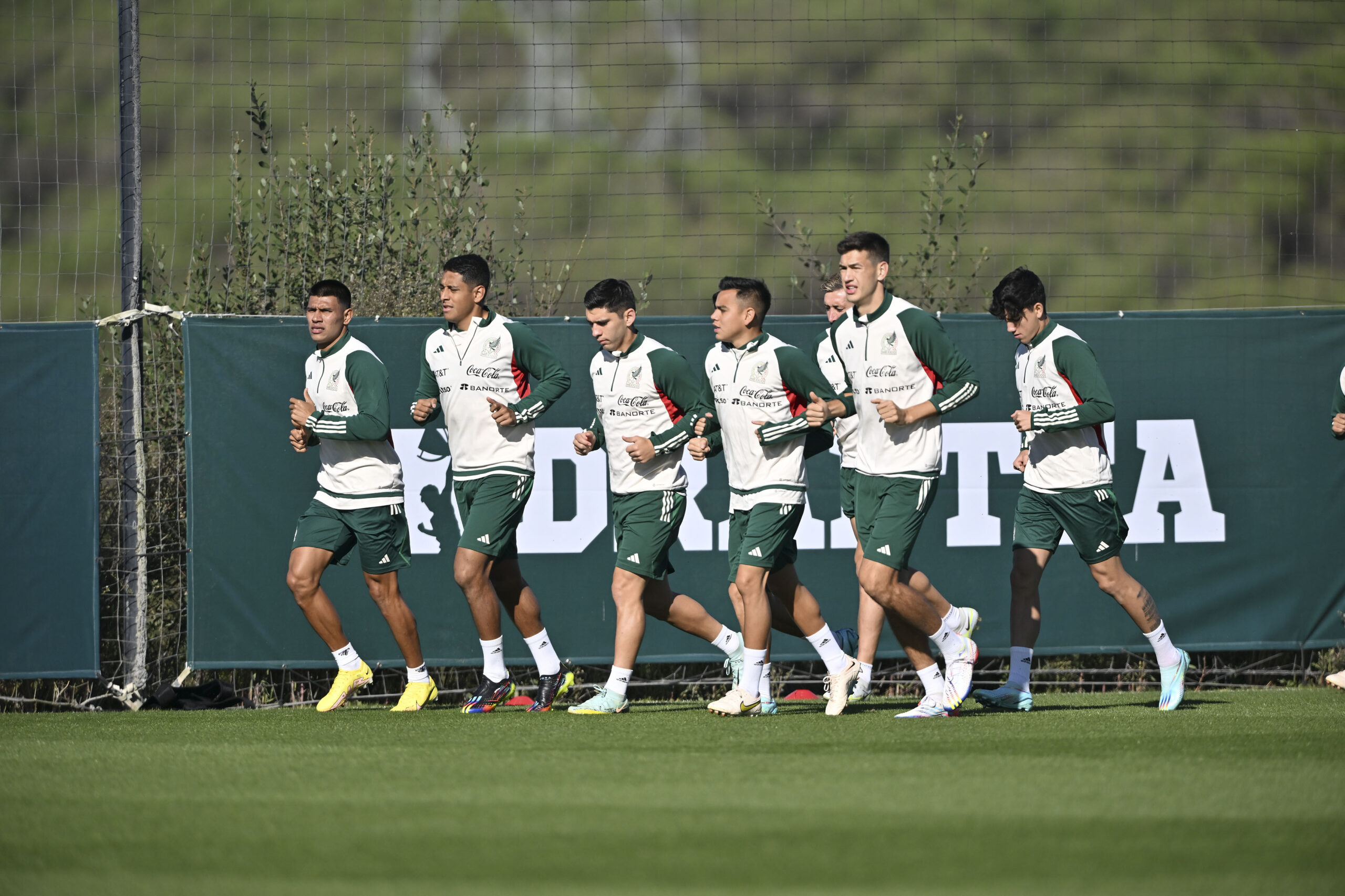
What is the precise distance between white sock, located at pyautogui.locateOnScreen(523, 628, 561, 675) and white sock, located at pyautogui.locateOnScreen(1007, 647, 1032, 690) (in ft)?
8.51

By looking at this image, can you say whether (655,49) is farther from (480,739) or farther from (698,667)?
(480,739)

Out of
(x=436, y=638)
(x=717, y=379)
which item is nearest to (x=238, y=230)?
(x=436, y=638)

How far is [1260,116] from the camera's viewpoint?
21.2 m

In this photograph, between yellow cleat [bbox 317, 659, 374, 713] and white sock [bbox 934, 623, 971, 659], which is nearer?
white sock [bbox 934, 623, 971, 659]

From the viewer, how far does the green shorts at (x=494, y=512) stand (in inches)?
314

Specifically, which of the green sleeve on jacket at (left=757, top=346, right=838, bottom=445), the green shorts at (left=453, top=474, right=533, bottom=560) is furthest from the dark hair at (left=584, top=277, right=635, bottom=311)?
the green shorts at (left=453, top=474, right=533, bottom=560)

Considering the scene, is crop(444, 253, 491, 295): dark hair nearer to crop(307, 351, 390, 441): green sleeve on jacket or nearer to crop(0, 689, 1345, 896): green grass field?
crop(307, 351, 390, 441): green sleeve on jacket

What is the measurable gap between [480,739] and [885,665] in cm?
391

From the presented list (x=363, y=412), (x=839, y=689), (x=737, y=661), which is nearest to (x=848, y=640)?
(x=737, y=661)

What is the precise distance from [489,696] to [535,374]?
6.05ft

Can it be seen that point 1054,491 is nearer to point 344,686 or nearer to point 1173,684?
point 1173,684

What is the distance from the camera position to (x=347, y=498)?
8.24m

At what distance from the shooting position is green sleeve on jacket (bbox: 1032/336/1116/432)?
25.3ft

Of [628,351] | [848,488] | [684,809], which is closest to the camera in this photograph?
[684,809]
